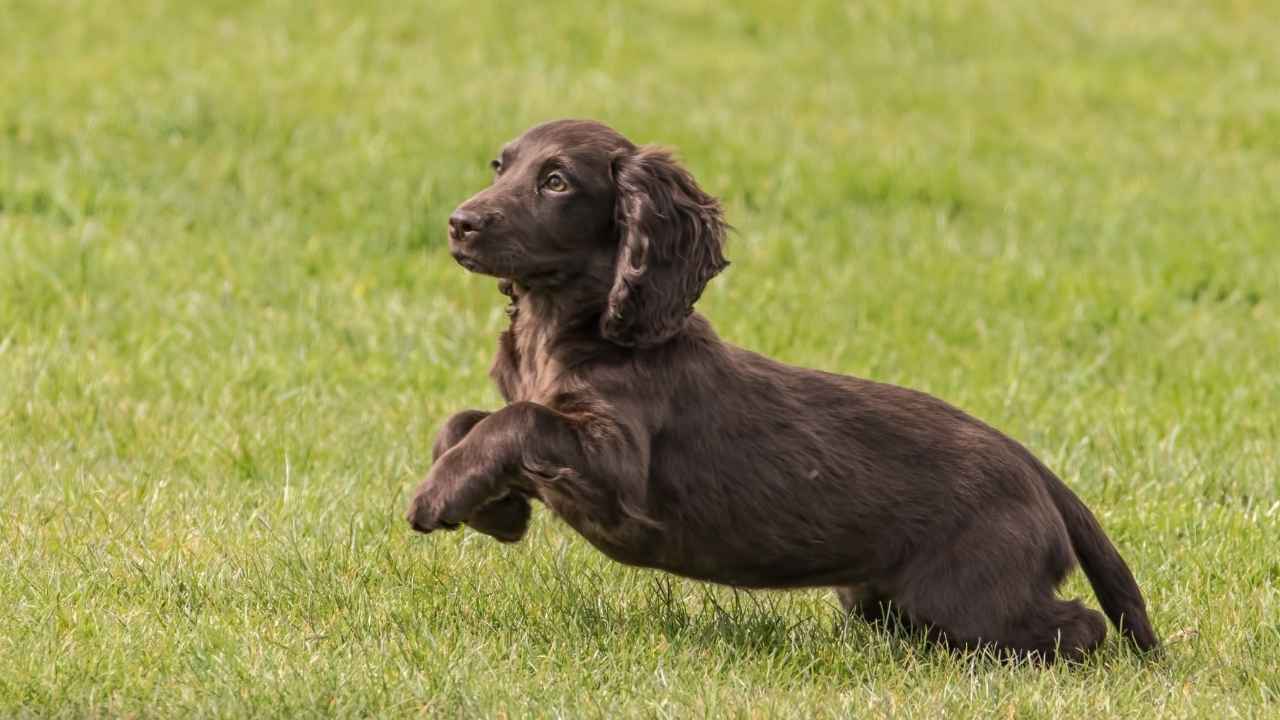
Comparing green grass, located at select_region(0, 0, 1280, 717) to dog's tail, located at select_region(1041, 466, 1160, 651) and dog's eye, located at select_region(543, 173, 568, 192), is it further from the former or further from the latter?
dog's eye, located at select_region(543, 173, 568, 192)

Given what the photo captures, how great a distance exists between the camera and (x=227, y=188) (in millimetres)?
10039

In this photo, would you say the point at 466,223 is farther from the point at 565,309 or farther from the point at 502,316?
the point at 502,316

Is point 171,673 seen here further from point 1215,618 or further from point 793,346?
point 793,346

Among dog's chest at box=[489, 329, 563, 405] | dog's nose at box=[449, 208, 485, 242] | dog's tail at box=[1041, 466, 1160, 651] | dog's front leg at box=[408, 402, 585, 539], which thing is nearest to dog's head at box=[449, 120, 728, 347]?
dog's nose at box=[449, 208, 485, 242]

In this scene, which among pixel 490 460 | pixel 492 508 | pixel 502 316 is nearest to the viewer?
pixel 490 460

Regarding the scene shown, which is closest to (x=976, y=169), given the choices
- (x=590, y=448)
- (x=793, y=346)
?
(x=793, y=346)

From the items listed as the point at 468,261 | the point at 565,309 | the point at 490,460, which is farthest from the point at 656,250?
the point at 490,460

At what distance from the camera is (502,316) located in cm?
853

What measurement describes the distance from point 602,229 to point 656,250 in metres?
0.18

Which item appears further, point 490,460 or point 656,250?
point 656,250

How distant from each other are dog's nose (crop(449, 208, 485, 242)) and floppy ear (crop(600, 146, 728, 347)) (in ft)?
1.25

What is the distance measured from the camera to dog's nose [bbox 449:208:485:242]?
14.8ft

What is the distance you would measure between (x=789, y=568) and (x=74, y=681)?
69.9 inches

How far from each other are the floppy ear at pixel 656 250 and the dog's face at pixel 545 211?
0.19 ft
